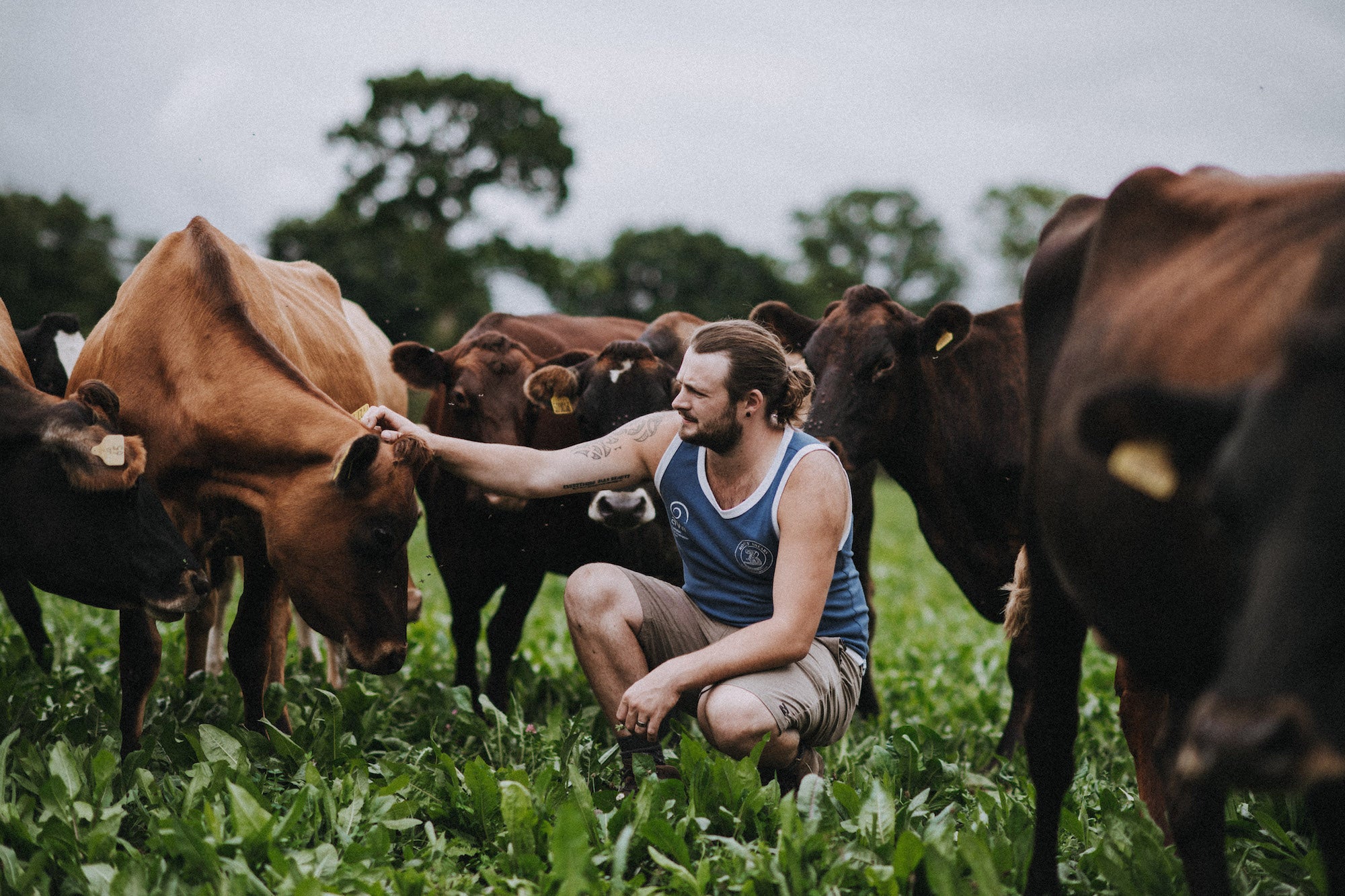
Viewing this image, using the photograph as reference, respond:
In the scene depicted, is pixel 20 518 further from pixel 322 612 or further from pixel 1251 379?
pixel 1251 379

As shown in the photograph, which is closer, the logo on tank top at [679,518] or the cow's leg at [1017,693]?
the logo on tank top at [679,518]

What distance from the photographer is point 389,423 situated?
164 inches

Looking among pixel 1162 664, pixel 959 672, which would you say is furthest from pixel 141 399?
pixel 959 672

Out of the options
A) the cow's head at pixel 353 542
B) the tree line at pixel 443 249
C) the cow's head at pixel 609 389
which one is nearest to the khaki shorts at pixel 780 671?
the cow's head at pixel 353 542

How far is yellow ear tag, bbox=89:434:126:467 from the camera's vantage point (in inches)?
137

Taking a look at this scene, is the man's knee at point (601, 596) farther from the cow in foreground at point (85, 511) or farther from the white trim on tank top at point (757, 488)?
the cow in foreground at point (85, 511)

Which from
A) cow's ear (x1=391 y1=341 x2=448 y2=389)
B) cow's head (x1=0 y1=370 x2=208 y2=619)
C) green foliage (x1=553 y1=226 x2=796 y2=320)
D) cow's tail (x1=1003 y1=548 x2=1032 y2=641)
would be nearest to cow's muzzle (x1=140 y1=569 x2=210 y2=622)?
cow's head (x1=0 y1=370 x2=208 y2=619)

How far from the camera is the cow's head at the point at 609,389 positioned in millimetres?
5270

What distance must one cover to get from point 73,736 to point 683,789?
2.44 m

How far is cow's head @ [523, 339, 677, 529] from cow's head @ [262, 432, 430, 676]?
1.26 m

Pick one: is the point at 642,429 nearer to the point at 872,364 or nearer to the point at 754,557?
the point at 754,557

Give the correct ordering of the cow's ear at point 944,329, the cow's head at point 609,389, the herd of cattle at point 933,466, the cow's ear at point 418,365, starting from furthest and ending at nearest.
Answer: the cow's ear at point 418,365 < the cow's head at point 609,389 < the cow's ear at point 944,329 < the herd of cattle at point 933,466

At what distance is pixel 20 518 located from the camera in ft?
11.5

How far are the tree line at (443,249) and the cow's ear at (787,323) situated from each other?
73.9 ft
